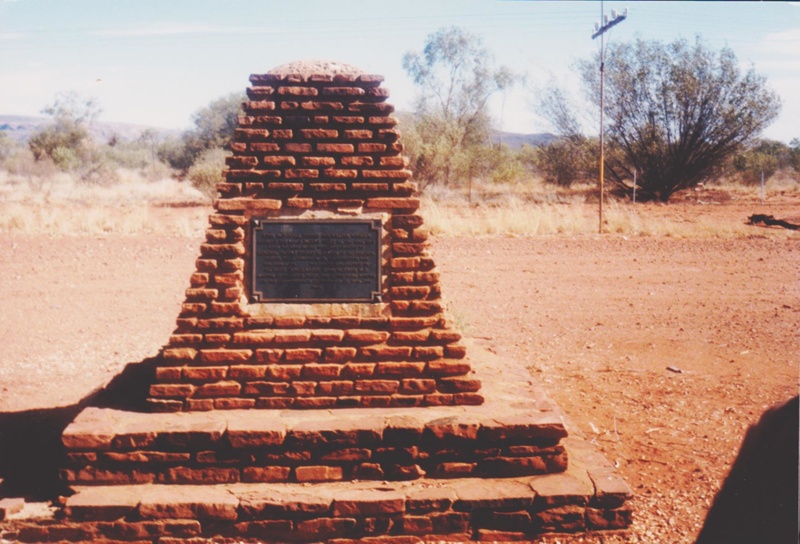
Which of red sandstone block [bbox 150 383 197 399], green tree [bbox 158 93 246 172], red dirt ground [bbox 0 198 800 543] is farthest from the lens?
green tree [bbox 158 93 246 172]

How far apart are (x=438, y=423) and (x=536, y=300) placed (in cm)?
582

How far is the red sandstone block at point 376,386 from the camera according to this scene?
4012mm

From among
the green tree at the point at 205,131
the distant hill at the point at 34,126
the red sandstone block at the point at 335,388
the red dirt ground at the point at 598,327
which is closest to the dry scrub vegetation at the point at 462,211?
the red dirt ground at the point at 598,327

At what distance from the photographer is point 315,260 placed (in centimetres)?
411

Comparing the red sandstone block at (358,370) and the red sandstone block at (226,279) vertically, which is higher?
the red sandstone block at (226,279)

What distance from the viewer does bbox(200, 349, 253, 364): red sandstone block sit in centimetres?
396

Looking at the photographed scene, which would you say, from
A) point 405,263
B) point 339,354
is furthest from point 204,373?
point 405,263

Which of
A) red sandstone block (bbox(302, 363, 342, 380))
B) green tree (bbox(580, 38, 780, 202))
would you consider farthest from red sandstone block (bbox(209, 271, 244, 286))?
green tree (bbox(580, 38, 780, 202))

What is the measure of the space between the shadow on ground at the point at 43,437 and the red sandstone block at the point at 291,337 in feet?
2.91

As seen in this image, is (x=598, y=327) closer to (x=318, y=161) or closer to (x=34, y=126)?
(x=318, y=161)

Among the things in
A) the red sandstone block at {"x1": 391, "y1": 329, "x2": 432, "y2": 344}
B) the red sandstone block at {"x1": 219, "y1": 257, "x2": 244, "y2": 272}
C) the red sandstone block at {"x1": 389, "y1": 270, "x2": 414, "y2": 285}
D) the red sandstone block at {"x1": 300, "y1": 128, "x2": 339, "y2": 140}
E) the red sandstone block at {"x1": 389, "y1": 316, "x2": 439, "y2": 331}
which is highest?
the red sandstone block at {"x1": 300, "y1": 128, "x2": 339, "y2": 140}

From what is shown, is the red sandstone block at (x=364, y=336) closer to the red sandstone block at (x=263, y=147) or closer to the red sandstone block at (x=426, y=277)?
the red sandstone block at (x=426, y=277)

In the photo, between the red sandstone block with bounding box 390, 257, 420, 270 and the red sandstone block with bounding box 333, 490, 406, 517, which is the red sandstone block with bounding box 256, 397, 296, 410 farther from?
the red sandstone block with bounding box 390, 257, 420, 270

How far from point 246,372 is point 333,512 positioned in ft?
3.07
